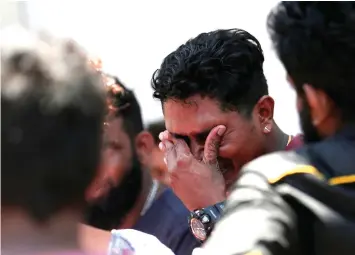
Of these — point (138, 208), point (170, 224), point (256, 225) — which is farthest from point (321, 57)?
point (138, 208)

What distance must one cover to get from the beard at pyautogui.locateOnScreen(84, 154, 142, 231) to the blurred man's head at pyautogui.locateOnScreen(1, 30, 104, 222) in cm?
124

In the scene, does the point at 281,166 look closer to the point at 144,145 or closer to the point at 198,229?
the point at 198,229

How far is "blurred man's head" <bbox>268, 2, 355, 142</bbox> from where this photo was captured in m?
1.01

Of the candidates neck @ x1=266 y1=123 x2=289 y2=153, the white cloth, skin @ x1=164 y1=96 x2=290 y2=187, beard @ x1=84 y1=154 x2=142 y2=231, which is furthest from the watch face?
beard @ x1=84 y1=154 x2=142 y2=231

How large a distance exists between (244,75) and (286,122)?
547mm

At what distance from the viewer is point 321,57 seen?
A: 102 cm

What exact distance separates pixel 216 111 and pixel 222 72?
3.6 inches

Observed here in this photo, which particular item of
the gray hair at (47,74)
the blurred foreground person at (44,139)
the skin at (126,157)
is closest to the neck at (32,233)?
the blurred foreground person at (44,139)

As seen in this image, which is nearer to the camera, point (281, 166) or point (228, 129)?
point (281, 166)

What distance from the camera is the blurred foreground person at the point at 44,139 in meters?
0.78

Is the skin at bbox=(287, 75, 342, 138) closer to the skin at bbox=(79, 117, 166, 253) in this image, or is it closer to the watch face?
the watch face

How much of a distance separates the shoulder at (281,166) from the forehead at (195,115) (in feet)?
1.87

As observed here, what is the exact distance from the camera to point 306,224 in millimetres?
959

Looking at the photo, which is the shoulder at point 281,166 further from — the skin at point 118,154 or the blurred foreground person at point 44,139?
the skin at point 118,154
